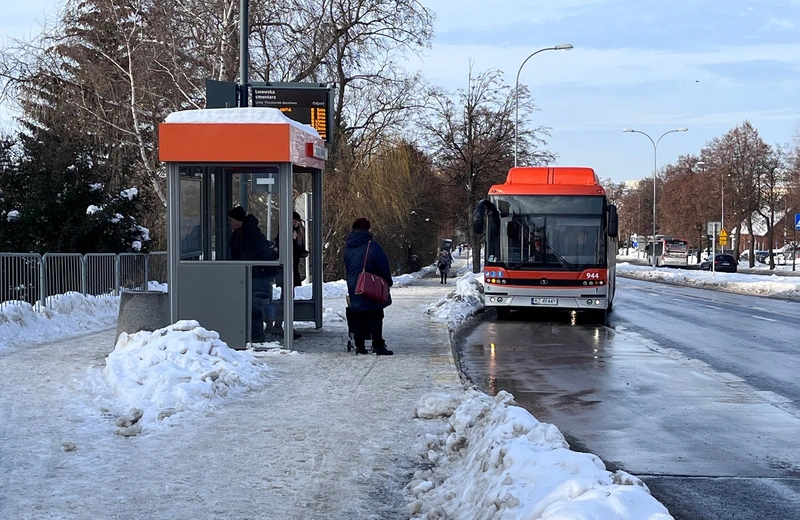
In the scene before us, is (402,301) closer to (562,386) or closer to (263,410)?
(562,386)

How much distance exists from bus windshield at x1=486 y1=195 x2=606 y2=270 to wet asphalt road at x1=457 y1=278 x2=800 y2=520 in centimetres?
142

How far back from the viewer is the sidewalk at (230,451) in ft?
17.6

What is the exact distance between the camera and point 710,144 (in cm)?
7462

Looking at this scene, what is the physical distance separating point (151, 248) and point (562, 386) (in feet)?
64.9

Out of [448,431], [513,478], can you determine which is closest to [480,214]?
[448,431]

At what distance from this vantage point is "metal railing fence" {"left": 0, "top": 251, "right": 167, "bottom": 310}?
1598 cm

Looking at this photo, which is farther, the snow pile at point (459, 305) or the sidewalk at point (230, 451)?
the snow pile at point (459, 305)

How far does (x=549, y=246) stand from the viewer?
20500 mm

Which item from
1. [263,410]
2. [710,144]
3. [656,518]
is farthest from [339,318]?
[710,144]

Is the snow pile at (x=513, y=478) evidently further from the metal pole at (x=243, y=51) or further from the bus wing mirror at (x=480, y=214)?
the bus wing mirror at (x=480, y=214)

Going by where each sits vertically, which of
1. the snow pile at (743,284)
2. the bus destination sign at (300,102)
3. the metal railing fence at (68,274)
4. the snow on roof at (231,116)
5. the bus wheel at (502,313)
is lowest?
the snow pile at (743,284)

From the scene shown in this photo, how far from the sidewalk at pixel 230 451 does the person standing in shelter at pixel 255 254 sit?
6.09 feet

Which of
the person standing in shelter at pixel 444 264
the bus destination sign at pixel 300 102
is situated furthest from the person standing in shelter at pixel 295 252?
the person standing in shelter at pixel 444 264

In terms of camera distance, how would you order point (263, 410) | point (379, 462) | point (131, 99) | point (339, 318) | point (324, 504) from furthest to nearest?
point (131, 99), point (339, 318), point (263, 410), point (379, 462), point (324, 504)
